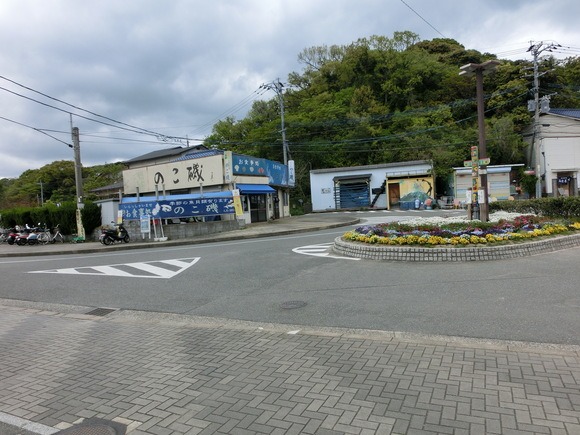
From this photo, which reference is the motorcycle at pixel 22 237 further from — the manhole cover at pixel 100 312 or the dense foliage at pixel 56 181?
the dense foliage at pixel 56 181

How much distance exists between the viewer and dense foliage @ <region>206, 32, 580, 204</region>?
129 feet

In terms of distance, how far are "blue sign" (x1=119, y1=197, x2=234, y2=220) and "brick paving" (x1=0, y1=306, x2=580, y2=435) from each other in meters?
16.4

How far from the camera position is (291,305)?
6.72m

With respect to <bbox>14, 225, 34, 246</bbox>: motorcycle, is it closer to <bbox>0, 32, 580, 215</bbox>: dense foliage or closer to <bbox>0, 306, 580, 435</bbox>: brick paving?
<bbox>0, 32, 580, 215</bbox>: dense foliage

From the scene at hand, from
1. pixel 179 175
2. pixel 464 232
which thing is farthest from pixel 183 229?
pixel 464 232

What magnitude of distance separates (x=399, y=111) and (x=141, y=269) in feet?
136

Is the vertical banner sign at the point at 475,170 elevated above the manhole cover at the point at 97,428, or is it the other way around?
the vertical banner sign at the point at 475,170

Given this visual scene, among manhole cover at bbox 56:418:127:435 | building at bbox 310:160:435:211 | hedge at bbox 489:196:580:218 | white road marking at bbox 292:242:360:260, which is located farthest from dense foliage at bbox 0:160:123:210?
manhole cover at bbox 56:418:127:435

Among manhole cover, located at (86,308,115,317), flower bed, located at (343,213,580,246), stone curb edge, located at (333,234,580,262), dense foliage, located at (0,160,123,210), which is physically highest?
dense foliage, located at (0,160,123,210)

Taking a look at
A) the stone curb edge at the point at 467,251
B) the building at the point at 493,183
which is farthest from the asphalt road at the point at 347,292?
the building at the point at 493,183

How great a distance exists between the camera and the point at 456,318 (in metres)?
5.41

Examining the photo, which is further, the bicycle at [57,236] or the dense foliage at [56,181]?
the dense foliage at [56,181]

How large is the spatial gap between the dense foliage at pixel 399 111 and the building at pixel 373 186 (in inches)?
85.4

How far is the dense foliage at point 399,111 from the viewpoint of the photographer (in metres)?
39.3
